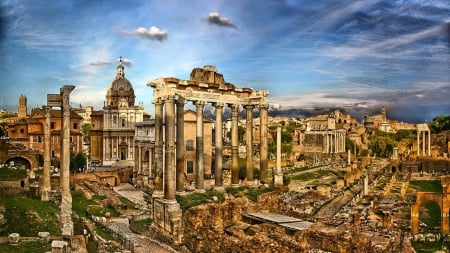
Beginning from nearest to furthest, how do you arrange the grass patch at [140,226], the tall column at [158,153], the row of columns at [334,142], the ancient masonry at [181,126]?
the ancient masonry at [181,126] < the grass patch at [140,226] < the tall column at [158,153] < the row of columns at [334,142]

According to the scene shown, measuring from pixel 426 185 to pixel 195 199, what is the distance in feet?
120

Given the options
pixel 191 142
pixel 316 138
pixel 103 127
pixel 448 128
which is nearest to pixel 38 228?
pixel 191 142

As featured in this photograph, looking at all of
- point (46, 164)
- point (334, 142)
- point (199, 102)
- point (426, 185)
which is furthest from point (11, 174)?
point (334, 142)

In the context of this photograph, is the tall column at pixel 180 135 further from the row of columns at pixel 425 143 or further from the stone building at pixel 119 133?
the row of columns at pixel 425 143

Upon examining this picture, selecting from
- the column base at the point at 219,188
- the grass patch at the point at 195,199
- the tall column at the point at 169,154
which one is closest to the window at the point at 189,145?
the column base at the point at 219,188

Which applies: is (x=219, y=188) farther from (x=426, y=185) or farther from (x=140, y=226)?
(x=426, y=185)

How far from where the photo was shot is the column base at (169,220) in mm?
17328

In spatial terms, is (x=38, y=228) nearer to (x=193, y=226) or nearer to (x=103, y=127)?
(x=193, y=226)

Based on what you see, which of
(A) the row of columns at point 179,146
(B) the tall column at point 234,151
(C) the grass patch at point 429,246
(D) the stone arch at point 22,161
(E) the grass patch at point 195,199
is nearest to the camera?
(C) the grass patch at point 429,246

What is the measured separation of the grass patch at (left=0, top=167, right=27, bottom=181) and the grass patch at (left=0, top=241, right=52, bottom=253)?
11671mm

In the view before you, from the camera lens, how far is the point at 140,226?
2025cm

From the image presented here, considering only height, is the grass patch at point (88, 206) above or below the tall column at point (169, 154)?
below

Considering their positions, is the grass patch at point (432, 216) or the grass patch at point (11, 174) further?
the grass patch at point (432, 216)

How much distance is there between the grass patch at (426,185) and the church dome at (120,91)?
35.7 m
